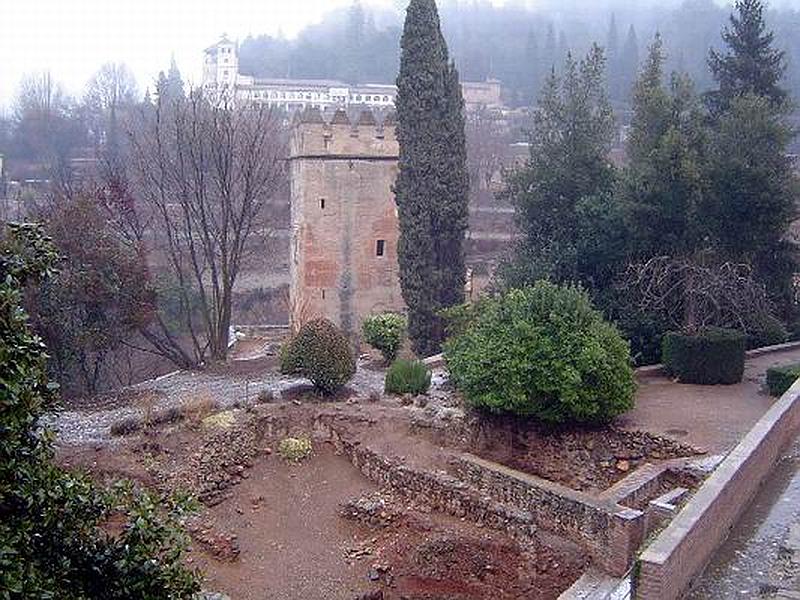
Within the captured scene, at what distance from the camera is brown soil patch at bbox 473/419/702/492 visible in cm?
1361

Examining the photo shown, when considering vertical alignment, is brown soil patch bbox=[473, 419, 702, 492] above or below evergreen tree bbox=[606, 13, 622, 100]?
below

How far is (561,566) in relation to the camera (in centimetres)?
1091

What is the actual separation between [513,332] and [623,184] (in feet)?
22.5

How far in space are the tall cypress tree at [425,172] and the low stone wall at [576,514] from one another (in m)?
9.45

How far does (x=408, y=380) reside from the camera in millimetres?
16672

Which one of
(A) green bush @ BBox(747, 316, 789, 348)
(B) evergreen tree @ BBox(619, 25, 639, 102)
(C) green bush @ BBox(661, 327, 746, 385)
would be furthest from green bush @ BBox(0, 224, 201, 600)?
(B) evergreen tree @ BBox(619, 25, 639, 102)

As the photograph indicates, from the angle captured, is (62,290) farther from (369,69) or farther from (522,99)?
(369,69)

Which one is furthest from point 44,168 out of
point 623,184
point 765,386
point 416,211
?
point 765,386

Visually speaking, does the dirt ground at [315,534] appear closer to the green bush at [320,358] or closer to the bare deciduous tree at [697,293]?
the green bush at [320,358]

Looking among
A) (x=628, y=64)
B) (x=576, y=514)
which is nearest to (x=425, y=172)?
(x=576, y=514)

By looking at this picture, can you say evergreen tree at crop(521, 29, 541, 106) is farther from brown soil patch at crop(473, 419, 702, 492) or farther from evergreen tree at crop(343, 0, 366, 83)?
brown soil patch at crop(473, 419, 702, 492)

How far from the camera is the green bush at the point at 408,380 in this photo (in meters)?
16.7

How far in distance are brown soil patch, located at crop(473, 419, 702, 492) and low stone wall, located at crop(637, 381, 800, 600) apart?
259 centimetres

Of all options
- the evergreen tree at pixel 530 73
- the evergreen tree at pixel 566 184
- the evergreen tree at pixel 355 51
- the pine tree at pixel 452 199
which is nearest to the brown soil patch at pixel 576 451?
the evergreen tree at pixel 566 184
